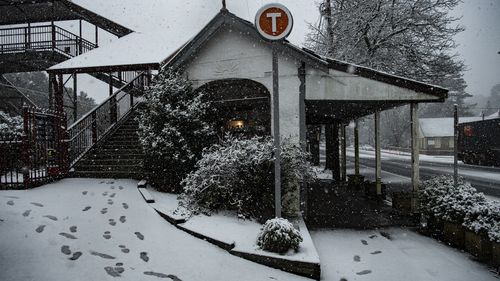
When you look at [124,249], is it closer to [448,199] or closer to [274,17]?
[274,17]

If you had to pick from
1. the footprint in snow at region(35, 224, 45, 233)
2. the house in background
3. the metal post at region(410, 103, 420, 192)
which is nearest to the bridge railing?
the footprint in snow at region(35, 224, 45, 233)

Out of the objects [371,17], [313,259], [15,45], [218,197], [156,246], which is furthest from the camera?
[15,45]

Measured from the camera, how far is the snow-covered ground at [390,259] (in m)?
5.47

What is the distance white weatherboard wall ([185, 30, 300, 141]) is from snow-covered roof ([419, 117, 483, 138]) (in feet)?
157

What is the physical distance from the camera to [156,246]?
5.89 meters

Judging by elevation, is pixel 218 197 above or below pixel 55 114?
below

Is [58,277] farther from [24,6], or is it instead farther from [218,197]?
[24,6]

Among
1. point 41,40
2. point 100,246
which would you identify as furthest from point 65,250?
point 41,40

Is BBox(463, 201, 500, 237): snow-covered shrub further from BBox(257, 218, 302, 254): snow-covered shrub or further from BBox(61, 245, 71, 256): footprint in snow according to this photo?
BBox(61, 245, 71, 256): footprint in snow

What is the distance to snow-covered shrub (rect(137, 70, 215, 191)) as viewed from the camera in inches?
349

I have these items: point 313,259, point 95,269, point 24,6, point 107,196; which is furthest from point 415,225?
point 24,6

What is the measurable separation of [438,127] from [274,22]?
5278cm

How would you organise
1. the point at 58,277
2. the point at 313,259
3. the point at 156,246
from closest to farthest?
the point at 58,277 < the point at 313,259 < the point at 156,246

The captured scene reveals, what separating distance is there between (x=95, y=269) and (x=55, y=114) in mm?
7014
